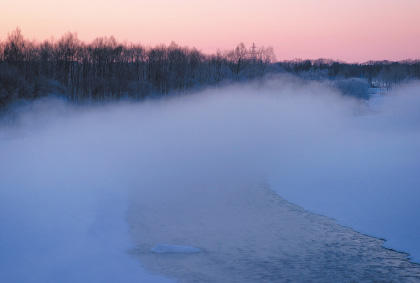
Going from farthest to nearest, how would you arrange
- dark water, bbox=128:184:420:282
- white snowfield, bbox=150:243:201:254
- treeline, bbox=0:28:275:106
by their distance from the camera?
treeline, bbox=0:28:275:106
white snowfield, bbox=150:243:201:254
dark water, bbox=128:184:420:282

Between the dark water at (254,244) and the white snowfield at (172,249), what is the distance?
0.63 ft

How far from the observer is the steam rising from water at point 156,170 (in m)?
10.7

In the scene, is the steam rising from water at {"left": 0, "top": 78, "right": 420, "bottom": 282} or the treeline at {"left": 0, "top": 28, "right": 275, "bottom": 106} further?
the treeline at {"left": 0, "top": 28, "right": 275, "bottom": 106}

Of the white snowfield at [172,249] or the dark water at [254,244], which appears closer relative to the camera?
the dark water at [254,244]

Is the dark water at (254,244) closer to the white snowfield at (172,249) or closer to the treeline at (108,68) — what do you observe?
the white snowfield at (172,249)

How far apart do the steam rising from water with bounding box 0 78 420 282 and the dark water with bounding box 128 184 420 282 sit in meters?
0.68

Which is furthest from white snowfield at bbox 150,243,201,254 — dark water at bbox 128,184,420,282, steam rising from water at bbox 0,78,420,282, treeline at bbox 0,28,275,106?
treeline at bbox 0,28,275,106

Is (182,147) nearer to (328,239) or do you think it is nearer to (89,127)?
(89,127)

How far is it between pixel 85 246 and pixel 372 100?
2334 inches

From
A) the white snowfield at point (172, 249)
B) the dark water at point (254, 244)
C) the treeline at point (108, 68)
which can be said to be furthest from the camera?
the treeline at point (108, 68)

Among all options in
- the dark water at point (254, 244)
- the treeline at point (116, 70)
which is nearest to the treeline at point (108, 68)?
the treeline at point (116, 70)

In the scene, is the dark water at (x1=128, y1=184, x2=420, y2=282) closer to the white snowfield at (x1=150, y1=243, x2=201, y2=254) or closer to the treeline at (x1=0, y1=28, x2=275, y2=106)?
the white snowfield at (x1=150, y1=243, x2=201, y2=254)

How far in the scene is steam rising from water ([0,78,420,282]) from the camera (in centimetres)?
1074

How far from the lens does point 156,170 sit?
904 inches
